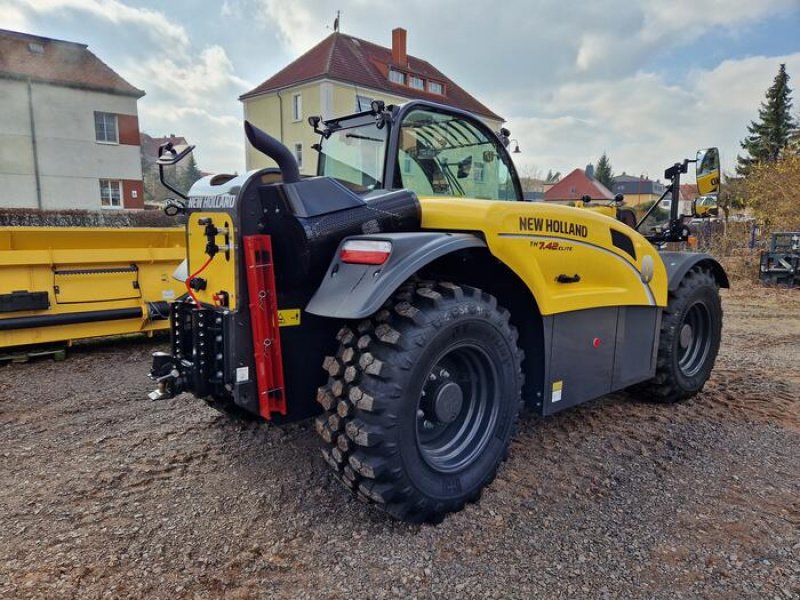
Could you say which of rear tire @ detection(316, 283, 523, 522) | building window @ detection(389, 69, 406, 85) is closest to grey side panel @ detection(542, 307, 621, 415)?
rear tire @ detection(316, 283, 523, 522)

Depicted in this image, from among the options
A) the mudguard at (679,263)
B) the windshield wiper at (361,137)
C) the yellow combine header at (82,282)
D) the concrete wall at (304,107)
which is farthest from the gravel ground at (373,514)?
the concrete wall at (304,107)

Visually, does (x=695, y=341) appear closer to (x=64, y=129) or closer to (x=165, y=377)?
(x=165, y=377)

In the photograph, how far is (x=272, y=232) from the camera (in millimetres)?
2621

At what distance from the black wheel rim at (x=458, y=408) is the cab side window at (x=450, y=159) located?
1.10 m

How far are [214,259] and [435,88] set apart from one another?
3337 centimetres

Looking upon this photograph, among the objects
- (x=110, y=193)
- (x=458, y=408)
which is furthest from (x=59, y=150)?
(x=458, y=408)

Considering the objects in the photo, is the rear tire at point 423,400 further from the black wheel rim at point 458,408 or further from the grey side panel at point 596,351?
the grey side panel at point 596,351

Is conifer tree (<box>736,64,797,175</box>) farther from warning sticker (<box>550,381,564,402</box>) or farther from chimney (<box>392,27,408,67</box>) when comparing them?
warning sticker (<box>550,381,564,402</box>)

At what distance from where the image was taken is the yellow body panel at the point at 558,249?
2.81 meters

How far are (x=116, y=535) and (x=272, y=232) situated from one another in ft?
5.07

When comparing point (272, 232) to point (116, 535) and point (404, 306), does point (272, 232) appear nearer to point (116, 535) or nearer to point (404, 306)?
point (404, 306)

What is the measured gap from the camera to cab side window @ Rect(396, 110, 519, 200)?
3254 millimetres

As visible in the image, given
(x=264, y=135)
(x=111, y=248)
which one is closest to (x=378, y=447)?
(x=264, y=135)

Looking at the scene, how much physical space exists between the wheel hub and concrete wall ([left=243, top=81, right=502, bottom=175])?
2508cm
